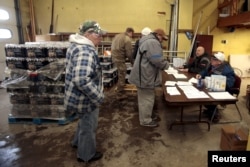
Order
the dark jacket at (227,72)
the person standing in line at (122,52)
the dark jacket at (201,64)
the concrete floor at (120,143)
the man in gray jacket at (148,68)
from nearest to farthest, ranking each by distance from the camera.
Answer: the concrete floor at (120,143) → the man in gray jacket at (148,68) → the dark jacket at (227,72) → the dark jacket at (201,64) → the person standing in line at (122,52)

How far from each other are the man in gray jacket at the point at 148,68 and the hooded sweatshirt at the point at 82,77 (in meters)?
1.00

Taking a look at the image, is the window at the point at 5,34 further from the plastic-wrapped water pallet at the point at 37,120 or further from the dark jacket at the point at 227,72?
the dark jacket at the point at 227,72

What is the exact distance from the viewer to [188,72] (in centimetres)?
385

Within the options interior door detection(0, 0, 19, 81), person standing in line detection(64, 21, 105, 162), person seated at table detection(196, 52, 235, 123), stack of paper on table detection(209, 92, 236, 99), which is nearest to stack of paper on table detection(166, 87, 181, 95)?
stack of paper on table detection(209, 92, 236, 99)

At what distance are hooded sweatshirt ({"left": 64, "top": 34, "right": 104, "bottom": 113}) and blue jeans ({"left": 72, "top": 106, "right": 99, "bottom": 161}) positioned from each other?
0.37 feet

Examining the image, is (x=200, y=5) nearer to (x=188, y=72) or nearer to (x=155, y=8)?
(x=155, y=8)

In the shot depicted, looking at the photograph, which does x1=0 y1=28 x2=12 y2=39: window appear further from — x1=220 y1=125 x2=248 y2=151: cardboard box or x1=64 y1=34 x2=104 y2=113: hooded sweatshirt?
x1=220 y1=125 x2=248 y2=151: cardboard box

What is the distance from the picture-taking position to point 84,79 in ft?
5.70

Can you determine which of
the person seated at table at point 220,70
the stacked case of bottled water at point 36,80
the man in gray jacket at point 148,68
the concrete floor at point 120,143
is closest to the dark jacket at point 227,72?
the person seated at table at point 220,70

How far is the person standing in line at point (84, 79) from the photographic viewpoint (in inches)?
69.2

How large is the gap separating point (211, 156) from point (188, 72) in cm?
262

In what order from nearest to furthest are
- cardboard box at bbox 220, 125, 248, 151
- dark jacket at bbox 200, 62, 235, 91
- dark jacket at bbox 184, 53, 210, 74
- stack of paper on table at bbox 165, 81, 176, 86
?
1. cardboard box at bbox 220, 125, 248, 151
2. stack of paper on table at bbox 165, 81, 176, 86
3. dark jacket at bbox 200, 62, 235, 91
4. dark jacket at bbox 184, 53, 210, 74

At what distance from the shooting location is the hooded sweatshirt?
5.74 ft

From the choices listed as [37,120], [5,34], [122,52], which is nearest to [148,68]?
[37,120]
